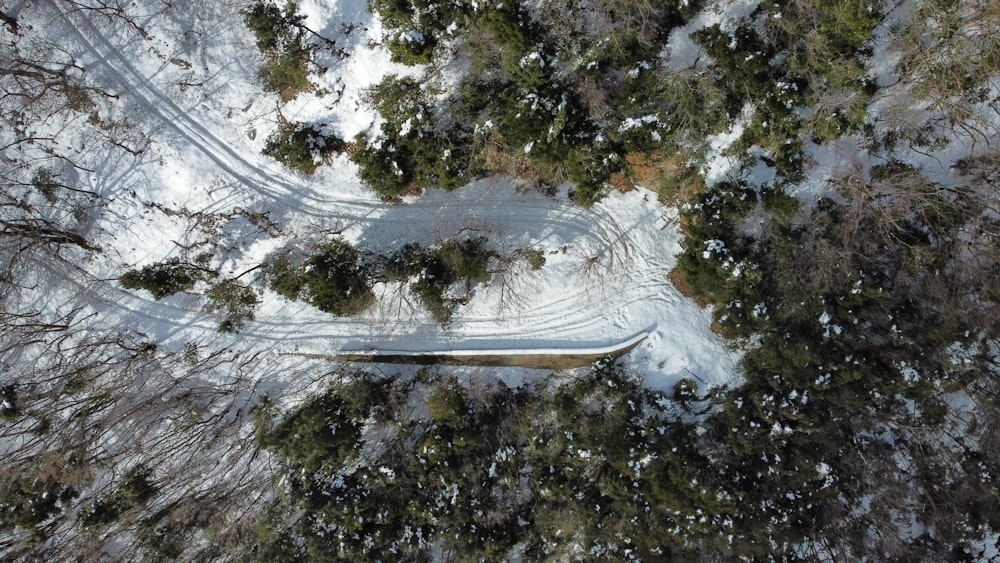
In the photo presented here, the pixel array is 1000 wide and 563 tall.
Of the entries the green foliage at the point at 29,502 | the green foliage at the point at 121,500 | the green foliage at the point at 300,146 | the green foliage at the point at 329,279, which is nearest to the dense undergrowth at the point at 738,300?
the green foliage at the point at 300,146

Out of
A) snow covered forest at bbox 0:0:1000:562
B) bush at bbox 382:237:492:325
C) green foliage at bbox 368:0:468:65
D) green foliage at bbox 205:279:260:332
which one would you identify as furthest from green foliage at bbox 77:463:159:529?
green foliage at bbox 368:0:468:65

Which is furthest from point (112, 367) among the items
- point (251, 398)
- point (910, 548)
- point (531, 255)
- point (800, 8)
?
point (910, 548)

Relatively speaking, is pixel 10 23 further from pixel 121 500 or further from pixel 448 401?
pixel 448 401

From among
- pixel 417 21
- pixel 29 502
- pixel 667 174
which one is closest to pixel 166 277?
pixel 29 502

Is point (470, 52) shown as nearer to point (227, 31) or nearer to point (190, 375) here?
point (227, 31)

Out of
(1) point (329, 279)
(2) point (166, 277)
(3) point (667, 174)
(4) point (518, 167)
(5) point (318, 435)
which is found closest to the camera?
(5) point (318, 435)

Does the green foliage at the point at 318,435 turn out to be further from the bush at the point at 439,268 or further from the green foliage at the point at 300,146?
the green foliage at the point at 300,146

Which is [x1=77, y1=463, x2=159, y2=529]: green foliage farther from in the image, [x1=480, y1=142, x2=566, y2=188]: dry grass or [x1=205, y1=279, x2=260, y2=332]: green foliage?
[x1=480, y1=142, x2=566, y2=188]: dry grass
